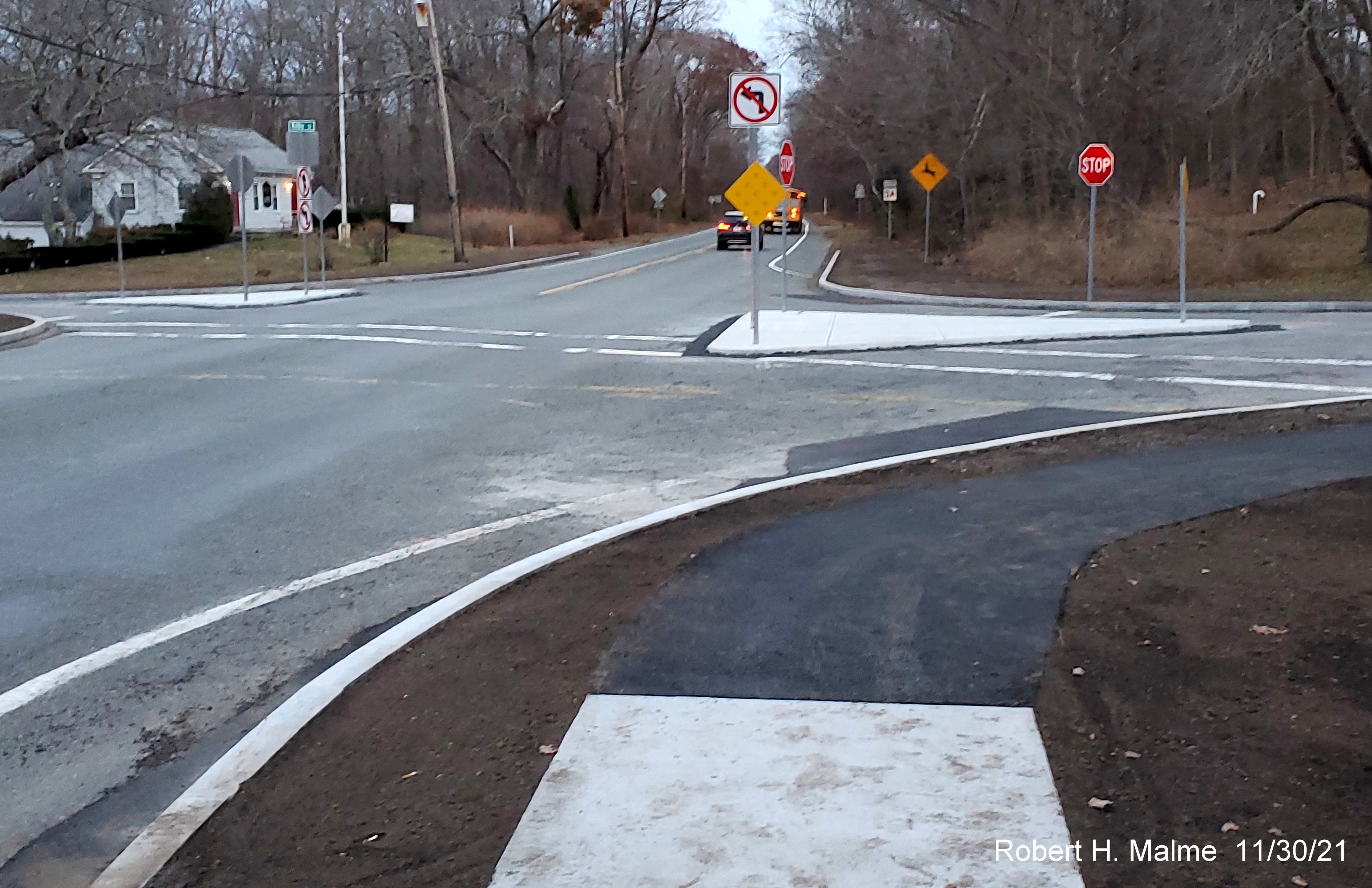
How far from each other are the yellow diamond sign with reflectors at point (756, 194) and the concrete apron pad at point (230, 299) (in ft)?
43.8

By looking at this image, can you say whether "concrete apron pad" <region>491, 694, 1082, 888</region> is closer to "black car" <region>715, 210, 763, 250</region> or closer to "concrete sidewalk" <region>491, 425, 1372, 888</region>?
"concrete sidewalk" <region>491, 425, 1372, 888</region>

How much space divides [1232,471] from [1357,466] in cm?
81

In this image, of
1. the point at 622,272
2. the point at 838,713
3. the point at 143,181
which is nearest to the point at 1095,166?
the point at 622,272

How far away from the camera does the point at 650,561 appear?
693 cm

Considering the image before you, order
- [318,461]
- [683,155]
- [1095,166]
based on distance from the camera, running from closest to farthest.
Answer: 1. [318,461]
2. [1095,166]
3. [683,155]

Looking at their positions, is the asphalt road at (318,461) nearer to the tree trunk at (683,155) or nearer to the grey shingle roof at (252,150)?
the grey shingle roof at (252,150)

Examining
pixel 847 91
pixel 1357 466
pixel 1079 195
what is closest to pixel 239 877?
pixel 1357 466

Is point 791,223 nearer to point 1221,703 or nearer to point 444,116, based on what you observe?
point 444,116

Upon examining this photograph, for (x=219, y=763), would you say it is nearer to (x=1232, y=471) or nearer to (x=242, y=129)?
(x=1232, y=471)

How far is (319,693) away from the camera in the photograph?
5.11m

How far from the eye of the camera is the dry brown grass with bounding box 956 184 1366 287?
2827 cm

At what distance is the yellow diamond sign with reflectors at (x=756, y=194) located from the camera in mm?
16438

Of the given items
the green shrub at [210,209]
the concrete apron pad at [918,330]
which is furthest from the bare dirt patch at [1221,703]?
the green shrub at [210,209]

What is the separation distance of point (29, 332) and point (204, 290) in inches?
519
